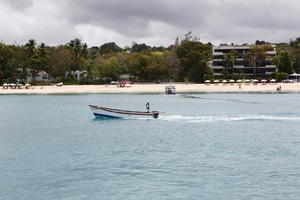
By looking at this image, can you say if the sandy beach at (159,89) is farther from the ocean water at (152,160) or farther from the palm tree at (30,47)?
the ocean water at (152,160)

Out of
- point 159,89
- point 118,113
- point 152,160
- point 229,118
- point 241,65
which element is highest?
point 241,65

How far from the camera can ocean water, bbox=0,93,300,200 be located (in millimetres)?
A: 20875

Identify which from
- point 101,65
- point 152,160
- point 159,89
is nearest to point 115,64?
point 101,65

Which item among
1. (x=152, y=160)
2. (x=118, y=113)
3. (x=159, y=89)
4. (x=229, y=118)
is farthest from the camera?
(x=159, y=89)

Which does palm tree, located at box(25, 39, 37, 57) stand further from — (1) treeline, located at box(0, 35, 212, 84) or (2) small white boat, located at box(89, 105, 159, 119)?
(2) small white boat, located at box(89, 105, 159, 119)

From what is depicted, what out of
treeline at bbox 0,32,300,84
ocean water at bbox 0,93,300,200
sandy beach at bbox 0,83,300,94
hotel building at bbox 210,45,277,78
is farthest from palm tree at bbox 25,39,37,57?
ocean water at bbox 0,93,300,200

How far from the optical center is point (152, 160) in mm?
27266

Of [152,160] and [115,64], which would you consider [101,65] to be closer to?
[115,64]

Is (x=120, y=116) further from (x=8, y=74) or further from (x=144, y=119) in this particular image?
(x=8, y=74)

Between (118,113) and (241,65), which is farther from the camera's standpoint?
(241,65)

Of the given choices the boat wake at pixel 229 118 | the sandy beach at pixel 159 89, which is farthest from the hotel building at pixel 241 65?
the boat wake at pixel 229 118

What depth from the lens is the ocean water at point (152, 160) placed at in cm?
2088

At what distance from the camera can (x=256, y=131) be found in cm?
4050

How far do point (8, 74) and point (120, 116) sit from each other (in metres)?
89.5
